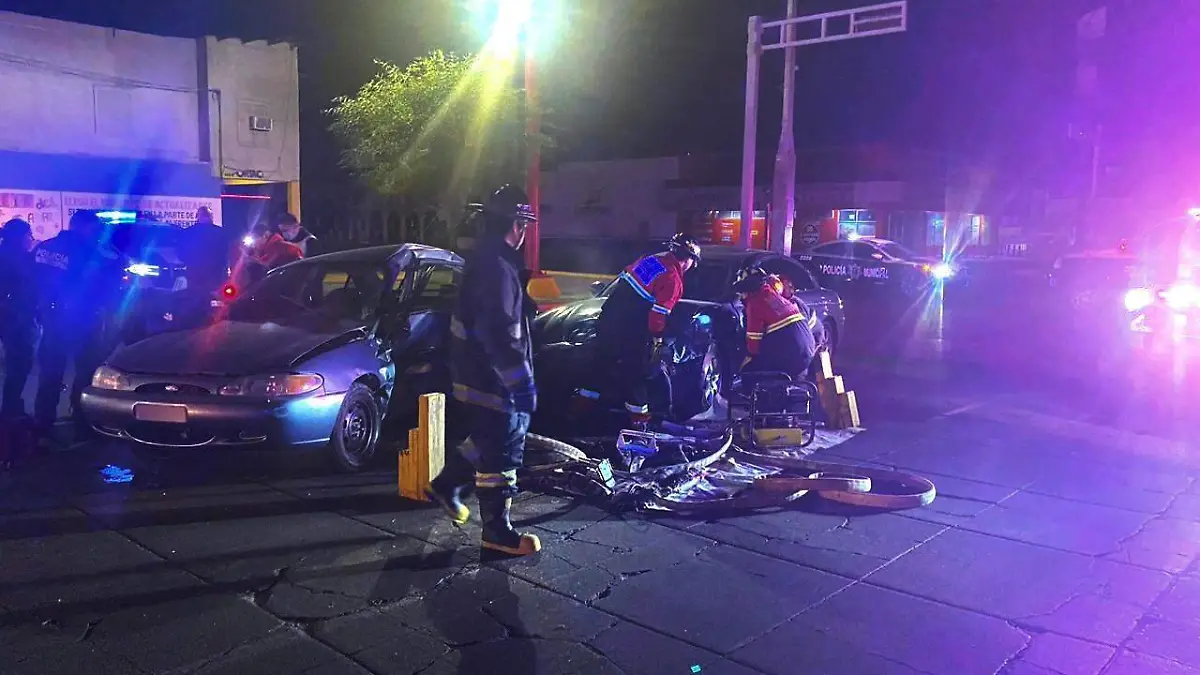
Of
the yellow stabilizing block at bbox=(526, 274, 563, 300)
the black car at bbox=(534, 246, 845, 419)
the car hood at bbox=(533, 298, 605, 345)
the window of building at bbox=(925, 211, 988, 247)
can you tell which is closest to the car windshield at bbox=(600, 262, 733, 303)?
the black car at bbox=(534, 246, 845, 419)

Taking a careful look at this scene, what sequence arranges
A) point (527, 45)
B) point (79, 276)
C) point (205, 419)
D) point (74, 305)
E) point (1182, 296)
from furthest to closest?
point (527, 45), point (1182, 296), point (79, 276), point (74, 305), point (205, 419)

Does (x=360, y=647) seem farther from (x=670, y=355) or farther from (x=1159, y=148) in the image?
(x=1159, y=148)

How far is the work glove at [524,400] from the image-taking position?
Result: 4875 mm

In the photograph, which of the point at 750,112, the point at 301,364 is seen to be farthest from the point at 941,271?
the point at 301,364

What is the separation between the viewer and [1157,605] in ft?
14.2

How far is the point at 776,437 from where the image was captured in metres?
7.16

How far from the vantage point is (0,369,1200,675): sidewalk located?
149 inches

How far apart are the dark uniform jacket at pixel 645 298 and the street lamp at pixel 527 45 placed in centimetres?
671

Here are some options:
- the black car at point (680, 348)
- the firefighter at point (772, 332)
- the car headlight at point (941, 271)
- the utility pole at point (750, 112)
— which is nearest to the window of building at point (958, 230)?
the car headlight at point (941, 271)

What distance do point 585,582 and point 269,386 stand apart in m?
2.57

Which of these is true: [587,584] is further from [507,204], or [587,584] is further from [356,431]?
[356,431]

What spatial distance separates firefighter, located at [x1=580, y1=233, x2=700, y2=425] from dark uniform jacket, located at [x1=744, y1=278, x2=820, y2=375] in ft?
2.13

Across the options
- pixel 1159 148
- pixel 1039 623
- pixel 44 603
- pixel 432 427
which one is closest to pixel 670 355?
pixel 432 427

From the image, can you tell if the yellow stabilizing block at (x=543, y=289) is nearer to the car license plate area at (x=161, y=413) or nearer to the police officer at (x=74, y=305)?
the police officer at (x=74, y=305)
